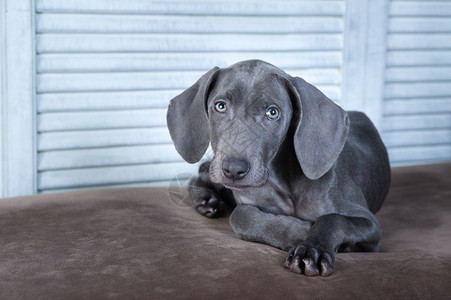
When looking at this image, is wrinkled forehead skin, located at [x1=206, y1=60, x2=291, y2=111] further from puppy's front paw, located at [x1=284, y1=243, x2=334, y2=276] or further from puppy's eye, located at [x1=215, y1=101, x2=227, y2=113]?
puppy's front paw, located at [x1=284, y1=243, x2=334, y2=276]

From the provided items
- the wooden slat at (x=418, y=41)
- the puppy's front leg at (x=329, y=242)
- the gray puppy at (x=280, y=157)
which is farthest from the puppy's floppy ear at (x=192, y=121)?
the wooden slat at (x=418, y=41)

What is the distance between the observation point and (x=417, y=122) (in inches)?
186

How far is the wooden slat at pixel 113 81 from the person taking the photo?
12.7 feet

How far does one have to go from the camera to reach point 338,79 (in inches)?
175

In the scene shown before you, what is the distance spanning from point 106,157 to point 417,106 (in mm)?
2329

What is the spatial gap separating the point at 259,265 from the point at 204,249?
29cm

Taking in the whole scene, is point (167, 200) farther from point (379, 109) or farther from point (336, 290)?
point (379, 109)

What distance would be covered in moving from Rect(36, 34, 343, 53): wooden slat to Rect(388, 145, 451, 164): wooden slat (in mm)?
945

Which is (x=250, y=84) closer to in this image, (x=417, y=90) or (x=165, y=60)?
(x=165, y=60)

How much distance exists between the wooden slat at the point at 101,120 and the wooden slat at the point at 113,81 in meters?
0.15

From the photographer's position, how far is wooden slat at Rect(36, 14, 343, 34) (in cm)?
383

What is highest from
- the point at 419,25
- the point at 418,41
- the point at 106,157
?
the point at 419,25

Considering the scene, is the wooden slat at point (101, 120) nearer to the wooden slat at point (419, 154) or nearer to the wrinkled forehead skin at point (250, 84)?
the wrinkled forehead skin at point (250, 84)

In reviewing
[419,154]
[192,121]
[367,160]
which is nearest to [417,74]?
[419,154]
